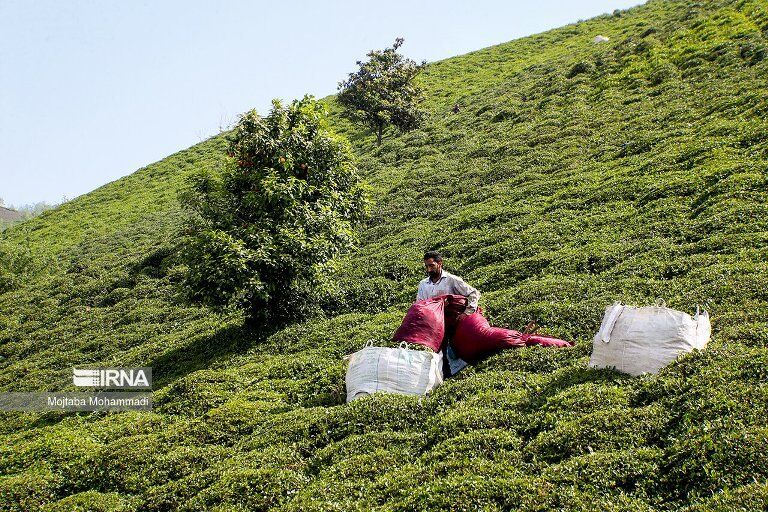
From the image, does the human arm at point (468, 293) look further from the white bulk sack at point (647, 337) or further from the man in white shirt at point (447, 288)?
the white bulk sack at point (647, 337)

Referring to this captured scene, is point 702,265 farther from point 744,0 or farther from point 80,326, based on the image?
point 744,0

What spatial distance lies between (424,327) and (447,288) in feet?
4.14

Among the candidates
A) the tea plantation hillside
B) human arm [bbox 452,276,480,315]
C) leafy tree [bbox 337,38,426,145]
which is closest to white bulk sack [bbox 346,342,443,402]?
the tea plantation hillside

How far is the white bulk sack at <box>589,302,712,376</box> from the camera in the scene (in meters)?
8.45

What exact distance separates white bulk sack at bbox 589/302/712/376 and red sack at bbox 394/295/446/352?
A: 2835mm

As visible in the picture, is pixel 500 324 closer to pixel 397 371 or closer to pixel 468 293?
pixel 468 293

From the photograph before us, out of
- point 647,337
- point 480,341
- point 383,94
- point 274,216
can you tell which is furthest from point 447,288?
point 383,94

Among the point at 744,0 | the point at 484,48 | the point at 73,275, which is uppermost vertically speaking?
the point at 484,48

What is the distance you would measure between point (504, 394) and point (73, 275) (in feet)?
97.7

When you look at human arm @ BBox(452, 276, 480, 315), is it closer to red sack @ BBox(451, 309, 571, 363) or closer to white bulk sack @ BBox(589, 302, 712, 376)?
red sack @ BBox(451, 309, 571, 363)

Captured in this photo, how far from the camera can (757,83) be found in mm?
25250

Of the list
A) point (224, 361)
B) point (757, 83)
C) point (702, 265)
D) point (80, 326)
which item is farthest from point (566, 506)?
point (757, 83)

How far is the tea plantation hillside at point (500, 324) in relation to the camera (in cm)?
714

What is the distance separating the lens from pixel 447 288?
37.0 feet
